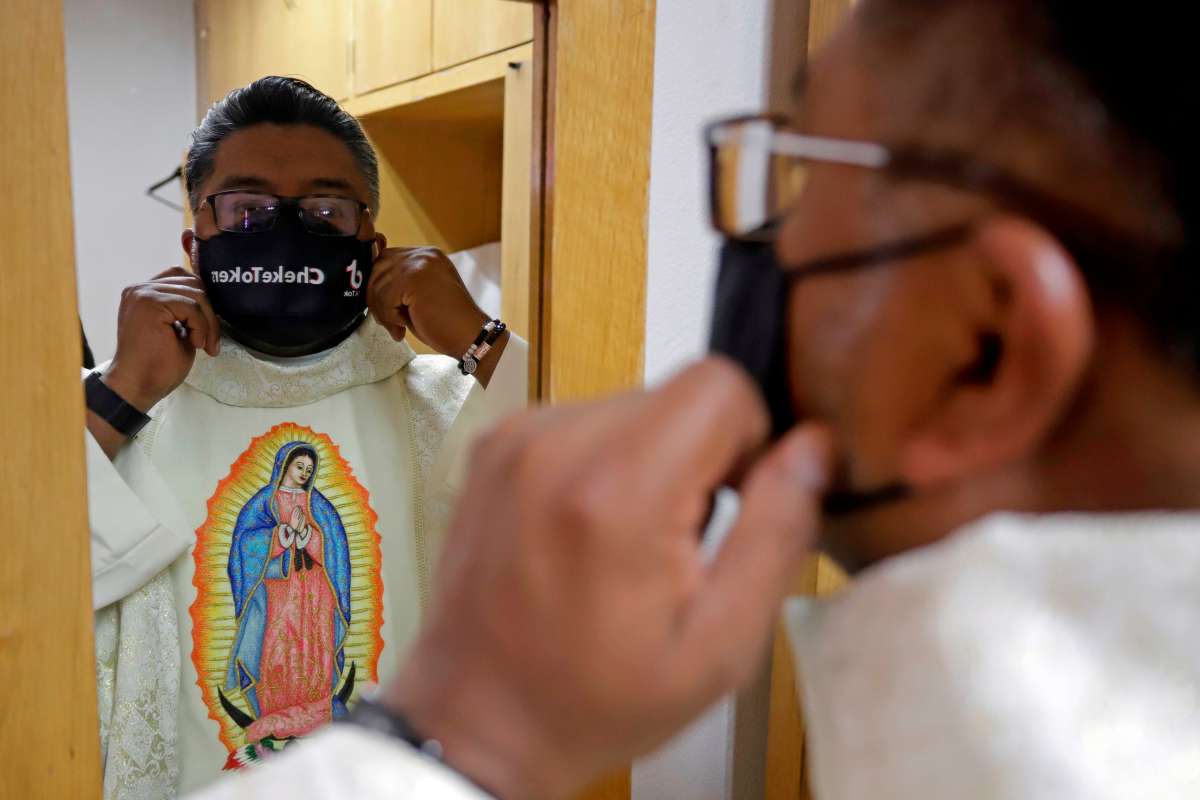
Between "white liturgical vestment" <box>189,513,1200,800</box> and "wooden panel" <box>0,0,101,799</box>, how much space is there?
0.47 m

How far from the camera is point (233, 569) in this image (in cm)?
84

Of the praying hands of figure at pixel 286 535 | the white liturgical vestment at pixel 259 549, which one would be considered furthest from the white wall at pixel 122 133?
the praying hands of figure at pixel 286 535

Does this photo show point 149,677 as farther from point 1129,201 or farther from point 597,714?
point 1129,201

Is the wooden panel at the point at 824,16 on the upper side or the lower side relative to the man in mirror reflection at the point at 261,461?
upper

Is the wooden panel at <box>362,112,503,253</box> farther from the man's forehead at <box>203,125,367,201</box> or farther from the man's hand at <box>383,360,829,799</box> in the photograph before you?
the man's hand at <box>383,360,829,799</box>

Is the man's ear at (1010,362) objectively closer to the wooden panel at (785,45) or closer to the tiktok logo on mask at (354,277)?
the tiktok logo on mask at (354,277)

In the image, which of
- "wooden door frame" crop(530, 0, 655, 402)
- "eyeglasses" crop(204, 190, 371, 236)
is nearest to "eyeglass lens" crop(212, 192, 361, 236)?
"eyeglasses" crop(204, 190, 371, 236)

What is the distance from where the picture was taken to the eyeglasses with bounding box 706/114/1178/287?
0.35 metres

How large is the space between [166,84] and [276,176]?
0.11 m

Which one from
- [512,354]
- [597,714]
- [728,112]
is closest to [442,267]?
[512,354]

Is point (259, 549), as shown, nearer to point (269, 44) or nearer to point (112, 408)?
point (112, 408)

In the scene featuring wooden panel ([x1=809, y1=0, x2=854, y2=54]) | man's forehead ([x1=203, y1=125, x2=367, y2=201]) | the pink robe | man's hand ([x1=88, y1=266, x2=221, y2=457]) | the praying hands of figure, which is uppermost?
wooden panel ([x1=809, y1=0, x2=854, y2=54])

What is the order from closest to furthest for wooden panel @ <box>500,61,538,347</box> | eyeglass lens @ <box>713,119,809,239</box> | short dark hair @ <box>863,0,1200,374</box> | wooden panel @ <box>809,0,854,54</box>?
short dark hair @ <box>863,0,1200,374</box> → eyeglass lens @ <box>713,119,809,239</box> → wooden panel @ <box>500,61,538,347</box> → wooden panel @ <box>809,0,854,54</box>

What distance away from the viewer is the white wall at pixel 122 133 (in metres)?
0.76
